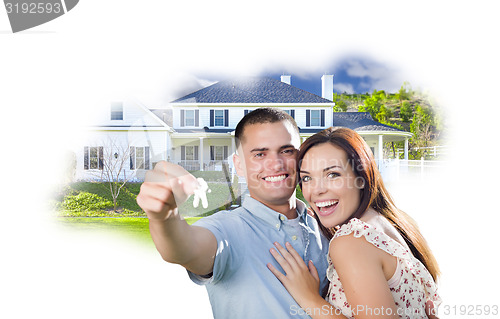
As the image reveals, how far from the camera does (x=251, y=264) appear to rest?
0.95 m

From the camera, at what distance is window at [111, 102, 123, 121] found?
3.10m

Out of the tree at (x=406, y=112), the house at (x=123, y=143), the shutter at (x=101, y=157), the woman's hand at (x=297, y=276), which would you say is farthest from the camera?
the shutter at (x=101, y=157)

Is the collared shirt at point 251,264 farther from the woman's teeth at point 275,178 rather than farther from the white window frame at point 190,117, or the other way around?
the white window frame at point 190,117

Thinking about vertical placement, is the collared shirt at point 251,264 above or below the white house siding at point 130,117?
below

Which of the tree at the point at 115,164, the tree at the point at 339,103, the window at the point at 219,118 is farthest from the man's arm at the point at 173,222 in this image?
the tree at the point at 339,103

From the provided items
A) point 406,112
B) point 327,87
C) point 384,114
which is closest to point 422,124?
point 406,112

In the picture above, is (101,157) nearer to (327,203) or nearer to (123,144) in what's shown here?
(123,144)

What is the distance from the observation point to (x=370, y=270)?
796 mm

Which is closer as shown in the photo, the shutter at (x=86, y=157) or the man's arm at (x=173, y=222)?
the man's arm at (x=173, y=222)

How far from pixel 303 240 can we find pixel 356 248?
0.84 ft

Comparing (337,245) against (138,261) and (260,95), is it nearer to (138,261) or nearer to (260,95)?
(260,95)

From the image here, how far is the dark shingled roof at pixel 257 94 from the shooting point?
Result: 2.46 meters

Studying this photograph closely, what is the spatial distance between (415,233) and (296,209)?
32cm

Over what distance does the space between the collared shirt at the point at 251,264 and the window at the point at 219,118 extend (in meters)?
1.40
